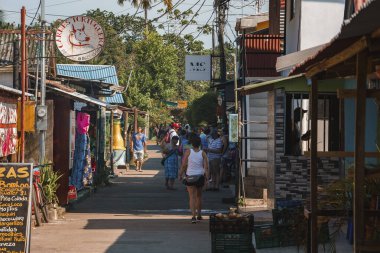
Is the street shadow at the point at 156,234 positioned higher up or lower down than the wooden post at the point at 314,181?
lower down

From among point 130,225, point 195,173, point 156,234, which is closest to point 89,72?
point 195,173

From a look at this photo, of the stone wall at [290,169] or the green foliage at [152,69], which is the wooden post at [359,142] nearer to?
the stone wall at [290,169]

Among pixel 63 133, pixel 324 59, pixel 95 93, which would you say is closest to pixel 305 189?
pixel 63 133

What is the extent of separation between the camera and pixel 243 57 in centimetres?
2277

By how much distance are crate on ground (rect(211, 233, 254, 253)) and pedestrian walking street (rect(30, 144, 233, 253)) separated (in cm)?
122

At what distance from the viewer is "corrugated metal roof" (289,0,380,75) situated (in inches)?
220

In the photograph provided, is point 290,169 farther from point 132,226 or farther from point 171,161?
point 171,161

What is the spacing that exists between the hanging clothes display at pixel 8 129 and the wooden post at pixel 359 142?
10.4 metres

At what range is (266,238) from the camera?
12.5 m

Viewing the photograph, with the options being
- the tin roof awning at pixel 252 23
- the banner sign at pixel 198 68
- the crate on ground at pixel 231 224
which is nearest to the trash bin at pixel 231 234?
the crate on ground at pixel 231 224

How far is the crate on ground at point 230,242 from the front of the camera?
12.3 m

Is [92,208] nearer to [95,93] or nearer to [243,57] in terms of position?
[243,57]

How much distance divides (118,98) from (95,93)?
10.5 metres

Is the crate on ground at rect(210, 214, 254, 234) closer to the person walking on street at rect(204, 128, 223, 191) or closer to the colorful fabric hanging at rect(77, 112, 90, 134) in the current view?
the colorful fabric hanging at rect(77, 112, 90, 134)
